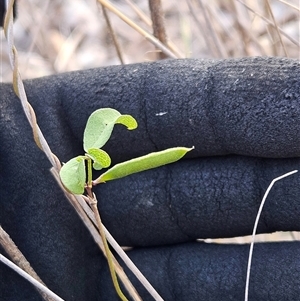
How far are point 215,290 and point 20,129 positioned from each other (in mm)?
343

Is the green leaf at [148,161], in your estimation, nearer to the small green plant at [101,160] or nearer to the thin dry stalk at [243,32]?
the small green plant at [101,160]

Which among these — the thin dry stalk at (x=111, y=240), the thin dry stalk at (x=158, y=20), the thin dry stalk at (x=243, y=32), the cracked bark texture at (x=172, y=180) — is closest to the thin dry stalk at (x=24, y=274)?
the thin dry stalk at (x=111, y=240)

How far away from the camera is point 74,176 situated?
53cm

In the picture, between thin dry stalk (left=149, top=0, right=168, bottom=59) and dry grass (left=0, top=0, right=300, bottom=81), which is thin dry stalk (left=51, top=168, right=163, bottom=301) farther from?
dry grass (left=0, top=0, right=300, bottom=81)

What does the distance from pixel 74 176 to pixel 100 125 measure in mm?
54

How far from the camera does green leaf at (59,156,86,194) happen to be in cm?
52

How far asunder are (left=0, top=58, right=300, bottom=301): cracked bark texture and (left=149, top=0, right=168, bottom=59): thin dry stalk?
190 millimetres

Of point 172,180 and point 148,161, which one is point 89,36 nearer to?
point 172,180

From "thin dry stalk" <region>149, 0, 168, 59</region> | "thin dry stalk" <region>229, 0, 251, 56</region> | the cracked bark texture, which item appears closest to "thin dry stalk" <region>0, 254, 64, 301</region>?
the cracked bark texture

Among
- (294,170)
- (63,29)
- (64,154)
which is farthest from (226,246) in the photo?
(63,29)

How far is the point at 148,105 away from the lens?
0.78 meters

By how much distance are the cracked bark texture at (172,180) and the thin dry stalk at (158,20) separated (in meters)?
0.19

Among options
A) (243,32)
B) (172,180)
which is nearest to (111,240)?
(172,180)

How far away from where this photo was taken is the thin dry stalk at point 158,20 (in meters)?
0.95
